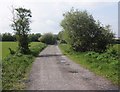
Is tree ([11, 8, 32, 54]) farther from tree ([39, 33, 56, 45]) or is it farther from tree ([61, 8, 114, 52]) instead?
tree ([39, 33, 56, 45])

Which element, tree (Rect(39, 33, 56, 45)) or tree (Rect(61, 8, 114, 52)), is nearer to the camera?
tree (Rect(61, 8, 114, 52))

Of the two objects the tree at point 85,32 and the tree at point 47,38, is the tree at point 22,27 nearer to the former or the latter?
the tree at point 85,32

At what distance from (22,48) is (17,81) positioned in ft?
93.4

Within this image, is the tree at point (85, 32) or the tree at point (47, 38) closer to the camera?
the tree at point (85, 32)

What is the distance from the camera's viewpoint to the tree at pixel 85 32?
44.5 metres

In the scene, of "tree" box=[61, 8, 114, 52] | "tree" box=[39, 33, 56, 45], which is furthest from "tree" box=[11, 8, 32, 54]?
"tree" box=[39, 33, 56, 45]

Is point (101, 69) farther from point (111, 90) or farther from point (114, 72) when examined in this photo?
point (111, 90)

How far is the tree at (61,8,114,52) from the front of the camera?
44.5 metres

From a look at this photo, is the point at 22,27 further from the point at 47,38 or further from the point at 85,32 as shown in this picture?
the point at 47,38

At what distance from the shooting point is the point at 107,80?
15.6 meters

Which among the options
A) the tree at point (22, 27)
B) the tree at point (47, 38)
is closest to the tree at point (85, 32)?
the tree at point (22, 27)

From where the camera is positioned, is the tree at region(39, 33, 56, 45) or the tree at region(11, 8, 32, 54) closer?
the tree at region(11, 8, 32, 54)

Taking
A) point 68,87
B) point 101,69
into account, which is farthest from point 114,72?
point 68,87

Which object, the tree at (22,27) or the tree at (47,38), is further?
the tree at (47,38)
